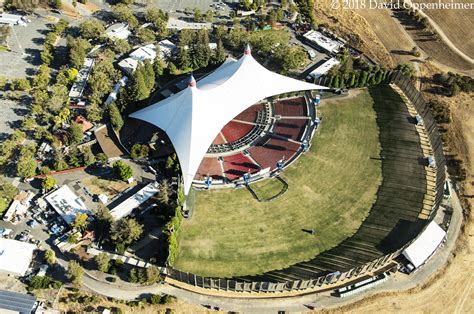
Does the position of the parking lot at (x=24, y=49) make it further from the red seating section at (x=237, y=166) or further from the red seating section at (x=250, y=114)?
the red seating section at (x=237, y=166)

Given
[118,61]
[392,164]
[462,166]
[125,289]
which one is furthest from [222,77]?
[462,166]

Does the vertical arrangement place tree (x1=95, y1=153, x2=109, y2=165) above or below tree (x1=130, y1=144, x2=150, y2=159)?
below

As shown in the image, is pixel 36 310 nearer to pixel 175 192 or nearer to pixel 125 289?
pixel 125 289

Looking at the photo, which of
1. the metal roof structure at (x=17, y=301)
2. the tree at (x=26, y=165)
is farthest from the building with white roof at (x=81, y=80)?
the metal roof structure at (x=17, y=301)

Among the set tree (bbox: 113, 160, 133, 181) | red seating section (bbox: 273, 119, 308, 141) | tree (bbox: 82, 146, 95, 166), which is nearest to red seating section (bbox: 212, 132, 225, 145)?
red seating section (bbox: 273, 119, 308, 141)

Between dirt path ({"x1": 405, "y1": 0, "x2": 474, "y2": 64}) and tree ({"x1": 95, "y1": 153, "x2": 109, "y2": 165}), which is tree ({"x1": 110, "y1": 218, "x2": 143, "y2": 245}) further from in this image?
dirt path ({"x1": 405, "y1": 0, "x2": 474, "y2": 64})

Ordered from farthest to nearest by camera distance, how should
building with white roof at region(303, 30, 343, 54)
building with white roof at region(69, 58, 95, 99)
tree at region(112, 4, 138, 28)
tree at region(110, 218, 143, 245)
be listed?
tree at region(112, 4, 138, 28) < building with white roof at region(303, 30, 343, 54) < building with white roof at region(69, 58, 95, 99) < tree at region(110, 218, 143, 245)
